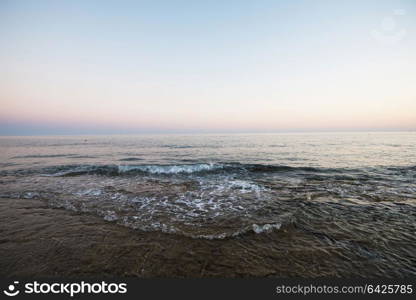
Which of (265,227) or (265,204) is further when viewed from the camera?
(265,204)

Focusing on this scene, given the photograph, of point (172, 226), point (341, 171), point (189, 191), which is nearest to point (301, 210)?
point (172, 226)

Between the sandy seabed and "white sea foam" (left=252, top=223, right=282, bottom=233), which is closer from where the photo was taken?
the sandy seabed

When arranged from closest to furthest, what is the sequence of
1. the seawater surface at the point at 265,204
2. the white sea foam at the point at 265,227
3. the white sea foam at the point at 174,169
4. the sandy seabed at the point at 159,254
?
the sandy seabed at the point at 159,254
the seawater surface at the point at 265,204
the white sea foam at the point at 265,227
the white sea foam at the point at 174,169

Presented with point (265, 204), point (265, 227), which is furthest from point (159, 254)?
point (265, 204)

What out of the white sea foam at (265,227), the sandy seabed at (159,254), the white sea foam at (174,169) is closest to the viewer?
the sandy seabed at (159,254)

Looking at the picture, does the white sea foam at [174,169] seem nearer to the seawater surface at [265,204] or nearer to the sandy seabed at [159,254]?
the seawater surface at [265,204]

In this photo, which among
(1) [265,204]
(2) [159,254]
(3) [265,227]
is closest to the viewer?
(2) [159,254]

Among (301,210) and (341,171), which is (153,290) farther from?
(341,171)

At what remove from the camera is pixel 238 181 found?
13070 millimetres

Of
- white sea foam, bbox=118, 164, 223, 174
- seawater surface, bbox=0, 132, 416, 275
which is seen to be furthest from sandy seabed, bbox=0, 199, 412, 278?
white sea foam, bbox=118, 164, 223, 174

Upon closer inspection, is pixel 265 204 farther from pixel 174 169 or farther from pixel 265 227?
pixel 174 169

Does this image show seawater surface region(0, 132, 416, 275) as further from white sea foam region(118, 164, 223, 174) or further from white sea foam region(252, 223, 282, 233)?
white sea foam region(118, 164, 223, 174)

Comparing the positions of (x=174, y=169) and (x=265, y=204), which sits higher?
(x=174, y=169)

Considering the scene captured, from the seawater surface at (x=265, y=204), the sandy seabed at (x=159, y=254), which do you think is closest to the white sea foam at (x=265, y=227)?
the seawater surface at (x=265, y=204)
